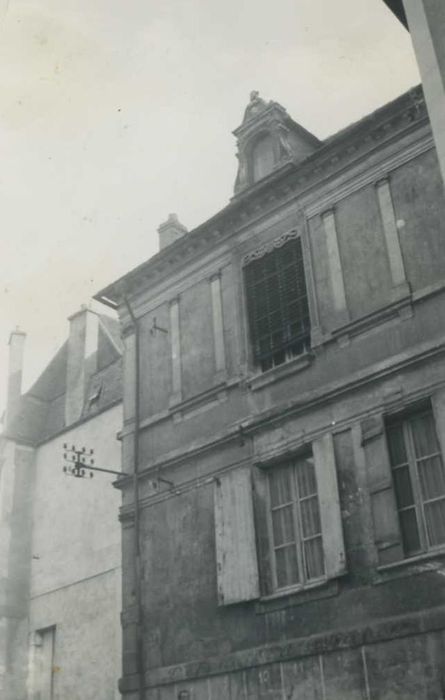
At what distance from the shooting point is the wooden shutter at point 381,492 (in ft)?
34.9

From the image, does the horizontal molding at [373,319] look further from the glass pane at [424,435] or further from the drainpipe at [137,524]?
the drainpipe at [137,524]

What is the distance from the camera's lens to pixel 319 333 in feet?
41.6

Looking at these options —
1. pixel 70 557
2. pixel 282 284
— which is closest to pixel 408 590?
pixel 282 284

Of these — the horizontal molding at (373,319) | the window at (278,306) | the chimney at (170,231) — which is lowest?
the horizontal molding at (373,319)

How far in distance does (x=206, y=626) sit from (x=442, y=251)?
21.1 feet

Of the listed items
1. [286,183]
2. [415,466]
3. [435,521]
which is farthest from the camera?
[286,183]

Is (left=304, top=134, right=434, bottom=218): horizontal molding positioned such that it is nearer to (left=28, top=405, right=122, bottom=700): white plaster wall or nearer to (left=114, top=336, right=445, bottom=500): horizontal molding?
(left=114, top=336, right=445, bottom=500): horizontal molding

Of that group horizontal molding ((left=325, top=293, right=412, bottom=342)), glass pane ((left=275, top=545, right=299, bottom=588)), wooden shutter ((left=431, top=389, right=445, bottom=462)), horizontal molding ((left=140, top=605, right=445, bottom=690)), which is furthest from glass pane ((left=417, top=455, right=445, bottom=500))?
glass pane ((left=275, top=545, right=299, bottom=588))

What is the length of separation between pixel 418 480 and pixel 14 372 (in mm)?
19262

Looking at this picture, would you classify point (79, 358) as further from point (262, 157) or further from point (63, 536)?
point (262, 157)

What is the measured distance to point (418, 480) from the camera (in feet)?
35.6

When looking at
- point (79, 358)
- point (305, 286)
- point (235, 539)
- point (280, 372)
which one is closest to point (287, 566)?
point (235, 539)

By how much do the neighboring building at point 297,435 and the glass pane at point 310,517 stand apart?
2cm

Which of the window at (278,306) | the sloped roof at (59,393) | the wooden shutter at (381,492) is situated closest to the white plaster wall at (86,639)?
the sloped roof at (59,393)
